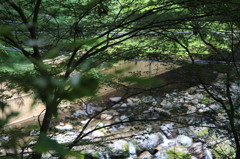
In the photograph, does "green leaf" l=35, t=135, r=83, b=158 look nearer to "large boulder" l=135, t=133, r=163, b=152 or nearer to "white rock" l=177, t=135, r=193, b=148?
"large boulder" l=135, t=133, r=163, b=152

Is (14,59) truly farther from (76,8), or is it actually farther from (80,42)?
(76,8)

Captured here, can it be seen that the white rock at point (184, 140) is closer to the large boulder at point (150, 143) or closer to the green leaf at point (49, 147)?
the large boulder at point (150, 143)

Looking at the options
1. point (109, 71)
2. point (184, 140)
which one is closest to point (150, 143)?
point (184, 140)

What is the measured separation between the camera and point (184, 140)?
362 centimetres

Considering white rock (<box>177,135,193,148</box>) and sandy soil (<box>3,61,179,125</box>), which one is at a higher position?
sandy soil (<box>3,61,179,125</box>)

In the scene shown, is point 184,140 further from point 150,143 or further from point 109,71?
point 109,71

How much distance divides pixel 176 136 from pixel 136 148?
0.69 m

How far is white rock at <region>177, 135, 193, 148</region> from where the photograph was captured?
11.7 feet

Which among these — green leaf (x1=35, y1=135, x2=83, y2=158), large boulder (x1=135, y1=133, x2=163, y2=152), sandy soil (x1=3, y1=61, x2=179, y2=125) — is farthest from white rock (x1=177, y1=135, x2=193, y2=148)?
green leaf (x1=35, y1=135, x2=83, y2=158)

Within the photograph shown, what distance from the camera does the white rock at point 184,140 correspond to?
11.7ft

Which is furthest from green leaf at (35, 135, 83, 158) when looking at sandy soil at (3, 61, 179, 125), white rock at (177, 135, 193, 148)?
white rock at (177, 135, 193, 148)

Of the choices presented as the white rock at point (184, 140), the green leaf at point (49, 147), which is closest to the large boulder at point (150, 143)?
the white rock at point (184, 140)

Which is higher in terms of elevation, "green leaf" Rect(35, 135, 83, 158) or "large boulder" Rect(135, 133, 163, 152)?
"green leaf" Rect(35, 135, 83, 158)

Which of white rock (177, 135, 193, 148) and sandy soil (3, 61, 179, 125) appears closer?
sandy soil (3, 61, 179, 125)
